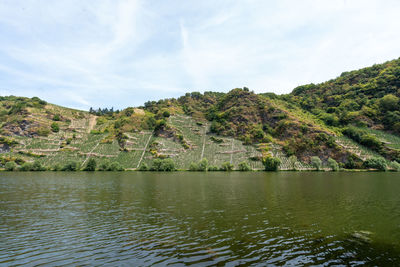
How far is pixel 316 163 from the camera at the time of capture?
11431 cm

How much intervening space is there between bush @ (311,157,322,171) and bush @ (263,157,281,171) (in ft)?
65.7

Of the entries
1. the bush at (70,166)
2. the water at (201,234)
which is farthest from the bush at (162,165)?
the water at (201,234)

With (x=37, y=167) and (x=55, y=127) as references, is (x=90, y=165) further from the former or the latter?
(x=55, y=127)

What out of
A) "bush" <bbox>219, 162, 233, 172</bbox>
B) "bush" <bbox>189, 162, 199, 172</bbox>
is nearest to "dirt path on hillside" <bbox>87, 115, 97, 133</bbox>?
"bush" <bbox>189, 162, 199, 172</bbox>

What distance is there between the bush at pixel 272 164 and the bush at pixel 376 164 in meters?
46.3

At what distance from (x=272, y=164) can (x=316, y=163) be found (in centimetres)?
2529

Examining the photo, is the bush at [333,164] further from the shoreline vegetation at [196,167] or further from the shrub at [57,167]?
the shrub at [57,167]

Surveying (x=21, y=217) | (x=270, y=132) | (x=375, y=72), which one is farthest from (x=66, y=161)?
(x=375, y=72)

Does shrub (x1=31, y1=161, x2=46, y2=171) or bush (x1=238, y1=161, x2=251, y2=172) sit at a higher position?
bush (x1=238, y1=161, x2=251, y2=172)

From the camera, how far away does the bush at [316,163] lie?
375 ft

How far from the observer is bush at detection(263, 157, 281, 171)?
111 meters

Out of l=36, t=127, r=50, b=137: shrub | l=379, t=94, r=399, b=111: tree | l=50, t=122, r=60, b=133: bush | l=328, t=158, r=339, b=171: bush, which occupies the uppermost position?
l=379, t=94, r=399, b=111: tree

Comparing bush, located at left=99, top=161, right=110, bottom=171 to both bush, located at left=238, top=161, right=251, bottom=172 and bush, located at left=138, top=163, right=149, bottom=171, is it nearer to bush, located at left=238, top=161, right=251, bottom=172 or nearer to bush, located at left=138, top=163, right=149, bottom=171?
bush, located at left=138, top=163, right=149, bottom=171

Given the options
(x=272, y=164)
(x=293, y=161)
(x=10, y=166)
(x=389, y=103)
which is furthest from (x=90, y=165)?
(x=389, y=103)
